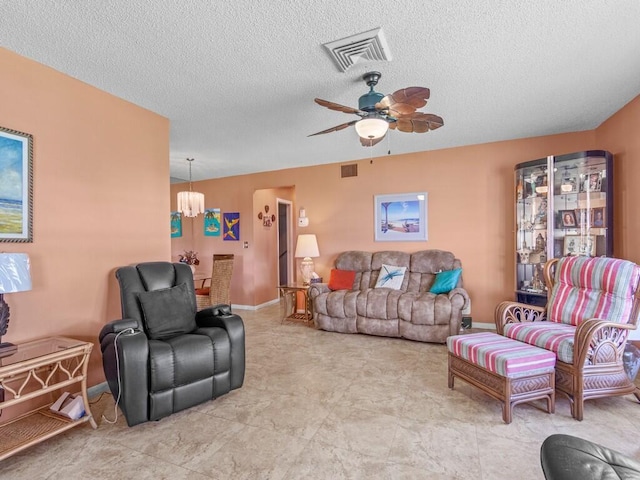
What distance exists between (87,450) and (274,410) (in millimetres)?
1125

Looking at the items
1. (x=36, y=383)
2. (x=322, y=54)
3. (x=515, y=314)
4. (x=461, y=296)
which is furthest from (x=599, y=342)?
(x=36, y=383)

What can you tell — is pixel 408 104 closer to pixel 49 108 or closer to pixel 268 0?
pixel 268 0

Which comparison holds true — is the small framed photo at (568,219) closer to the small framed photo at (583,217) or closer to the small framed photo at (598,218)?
the small framed photo at (583,217)

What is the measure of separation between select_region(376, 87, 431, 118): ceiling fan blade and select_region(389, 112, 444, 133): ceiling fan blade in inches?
4.2

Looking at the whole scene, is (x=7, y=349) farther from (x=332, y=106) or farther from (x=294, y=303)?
(x=294, y=303)

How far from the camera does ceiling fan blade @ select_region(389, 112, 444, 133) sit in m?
2.42

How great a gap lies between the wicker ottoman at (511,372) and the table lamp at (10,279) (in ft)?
9.71

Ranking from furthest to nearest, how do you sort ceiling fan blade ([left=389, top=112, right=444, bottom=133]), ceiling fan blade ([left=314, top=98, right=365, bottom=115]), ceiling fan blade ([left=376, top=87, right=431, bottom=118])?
ceiling fan blade ([left=389, top=112, right=444, bottom=133]) → ceiling fan blade ([left=314, top=98, right=365, bottom=115]) → ceiling fan blade ([left=376, top=87, right=431, bottom=118])

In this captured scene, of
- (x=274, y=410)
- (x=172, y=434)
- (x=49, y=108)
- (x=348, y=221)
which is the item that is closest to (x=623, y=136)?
(x=348, y=221)

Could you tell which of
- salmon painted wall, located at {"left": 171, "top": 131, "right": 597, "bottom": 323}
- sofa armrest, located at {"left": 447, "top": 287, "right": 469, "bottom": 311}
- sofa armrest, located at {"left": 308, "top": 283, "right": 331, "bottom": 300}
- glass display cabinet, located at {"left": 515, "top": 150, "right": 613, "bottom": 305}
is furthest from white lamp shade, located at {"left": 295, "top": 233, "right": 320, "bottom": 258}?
glass display cabinet, located at {"left": 515, "top": 150, "right": 613, "bottom": 305}

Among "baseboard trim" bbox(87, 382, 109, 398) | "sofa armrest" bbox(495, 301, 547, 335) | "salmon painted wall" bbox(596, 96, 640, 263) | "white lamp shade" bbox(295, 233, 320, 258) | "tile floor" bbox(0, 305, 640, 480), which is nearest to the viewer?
"tile floor" bbox(0, 305, 640, 480)

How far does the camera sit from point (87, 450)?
1.96 meters

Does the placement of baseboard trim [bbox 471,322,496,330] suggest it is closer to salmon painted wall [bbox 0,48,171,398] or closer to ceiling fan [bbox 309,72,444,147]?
ceiling fan [bbox 309,72,444,147]

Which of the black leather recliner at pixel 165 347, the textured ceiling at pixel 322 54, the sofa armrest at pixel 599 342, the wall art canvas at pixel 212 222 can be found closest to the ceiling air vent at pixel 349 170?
the textured ceiling at pixel 322 54
